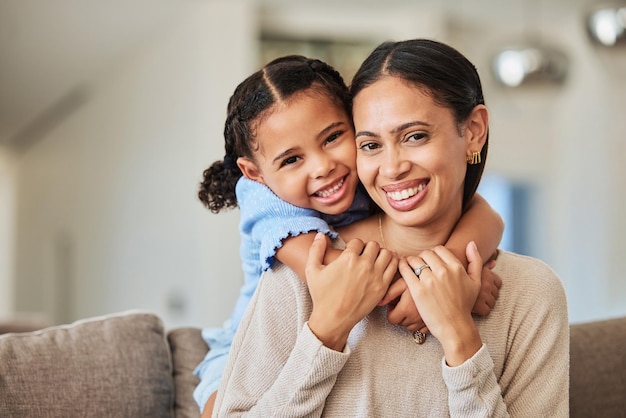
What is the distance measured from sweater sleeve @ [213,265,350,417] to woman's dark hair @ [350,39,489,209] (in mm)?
395

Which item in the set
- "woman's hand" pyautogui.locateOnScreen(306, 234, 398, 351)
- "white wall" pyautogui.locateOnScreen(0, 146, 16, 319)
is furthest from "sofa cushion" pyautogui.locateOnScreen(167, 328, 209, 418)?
"white wall" pyautogui.locateOnScreen(0, 146, 16, 319)

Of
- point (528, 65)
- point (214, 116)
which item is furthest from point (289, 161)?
point (214, 116)

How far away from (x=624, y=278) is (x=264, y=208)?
262 inches

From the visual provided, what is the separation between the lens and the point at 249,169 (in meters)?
1.81

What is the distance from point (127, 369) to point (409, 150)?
0.83 metres

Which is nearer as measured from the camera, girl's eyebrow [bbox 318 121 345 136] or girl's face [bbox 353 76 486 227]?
girl's face [bbox 353 76 486 227]

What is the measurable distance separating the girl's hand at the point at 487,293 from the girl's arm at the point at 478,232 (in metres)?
0.04

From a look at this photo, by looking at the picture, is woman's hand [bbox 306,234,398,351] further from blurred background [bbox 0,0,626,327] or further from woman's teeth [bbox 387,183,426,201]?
blurred background [bbox 0,0,626,327]

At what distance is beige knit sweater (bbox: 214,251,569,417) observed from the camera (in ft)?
4.82

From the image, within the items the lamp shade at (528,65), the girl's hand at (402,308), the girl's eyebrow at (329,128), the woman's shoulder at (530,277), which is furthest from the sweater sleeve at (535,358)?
the lamp shade at (528,65)

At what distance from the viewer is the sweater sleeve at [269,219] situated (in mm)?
1616

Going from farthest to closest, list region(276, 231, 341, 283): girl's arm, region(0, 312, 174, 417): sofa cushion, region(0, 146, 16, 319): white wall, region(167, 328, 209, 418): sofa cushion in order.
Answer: region(0, 146, 16, 319): white wall → region(167, 328, 209, 418): sofa cushion → region(0, 312, 174, 417): sofa cushion → region(276, 231, 341, 283): girl's arm

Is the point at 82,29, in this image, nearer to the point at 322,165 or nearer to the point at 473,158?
the point at 322,165

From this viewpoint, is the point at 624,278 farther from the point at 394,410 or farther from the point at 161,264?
the point at 394,410
